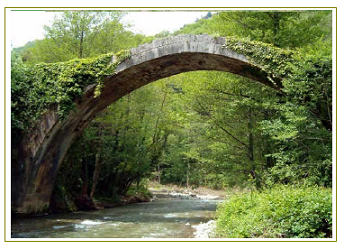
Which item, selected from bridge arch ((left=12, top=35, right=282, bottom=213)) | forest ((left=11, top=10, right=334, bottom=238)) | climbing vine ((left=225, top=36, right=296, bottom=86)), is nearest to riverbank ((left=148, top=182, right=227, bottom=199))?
forest ((left=11, top=10, right=334, bottom=238))

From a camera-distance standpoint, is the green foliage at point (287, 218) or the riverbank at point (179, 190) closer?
the green foliage at point (287, 218)

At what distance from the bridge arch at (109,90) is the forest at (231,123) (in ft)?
1.25

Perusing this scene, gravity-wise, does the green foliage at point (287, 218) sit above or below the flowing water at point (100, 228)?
above

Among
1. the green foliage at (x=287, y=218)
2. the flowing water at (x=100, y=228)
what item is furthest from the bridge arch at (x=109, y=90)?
the green foliage at (x=287, y=218)

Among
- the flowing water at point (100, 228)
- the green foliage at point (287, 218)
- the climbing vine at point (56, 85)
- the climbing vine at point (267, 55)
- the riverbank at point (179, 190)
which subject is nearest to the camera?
the green foliage at point (287, 218)

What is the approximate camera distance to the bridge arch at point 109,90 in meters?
8.98

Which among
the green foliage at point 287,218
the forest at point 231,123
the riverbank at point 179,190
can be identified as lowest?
the riverbank at point 179,190

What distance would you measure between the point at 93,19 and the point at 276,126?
10.4m

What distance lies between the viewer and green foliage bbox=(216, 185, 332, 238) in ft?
16.3

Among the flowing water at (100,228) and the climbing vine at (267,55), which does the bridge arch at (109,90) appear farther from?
the flowing water at (100,228)

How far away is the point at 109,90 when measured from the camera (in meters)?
10.4

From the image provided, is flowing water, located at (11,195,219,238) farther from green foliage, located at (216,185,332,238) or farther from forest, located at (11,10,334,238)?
green foliage, located at (216,185,332,238)

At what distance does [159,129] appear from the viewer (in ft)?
62.8
